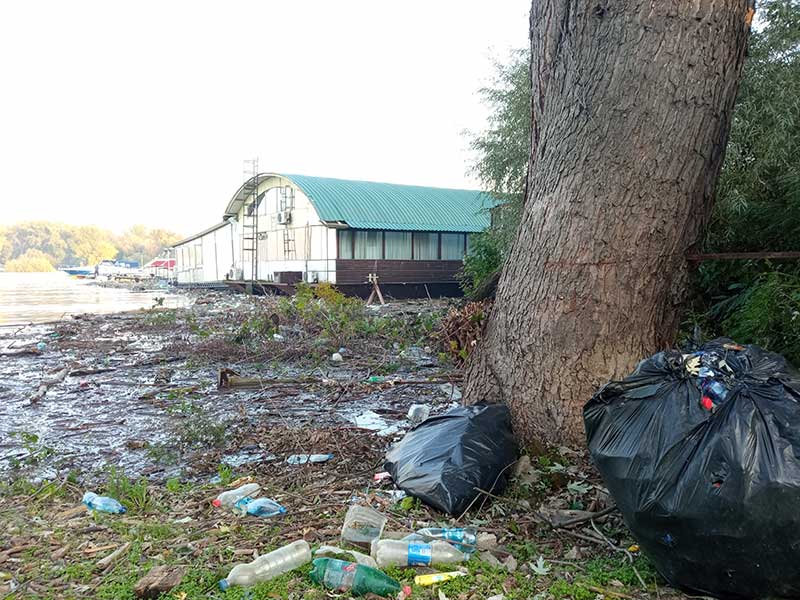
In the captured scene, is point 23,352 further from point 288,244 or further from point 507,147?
point 288,244

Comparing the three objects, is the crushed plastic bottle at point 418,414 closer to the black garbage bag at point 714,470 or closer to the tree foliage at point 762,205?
the black garbage bag at point 714,470

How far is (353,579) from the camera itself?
75.4 inches

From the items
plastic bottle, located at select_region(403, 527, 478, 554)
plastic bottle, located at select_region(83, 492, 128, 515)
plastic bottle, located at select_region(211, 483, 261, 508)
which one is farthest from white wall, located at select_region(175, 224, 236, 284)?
plastic bottle, located at select_region(403, 527, 478, 554)

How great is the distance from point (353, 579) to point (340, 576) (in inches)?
1.9

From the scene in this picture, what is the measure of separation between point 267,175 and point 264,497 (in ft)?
77.8

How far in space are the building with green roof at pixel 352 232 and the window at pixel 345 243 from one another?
0.04 metres

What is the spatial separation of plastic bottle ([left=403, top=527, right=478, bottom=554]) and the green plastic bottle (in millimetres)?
300

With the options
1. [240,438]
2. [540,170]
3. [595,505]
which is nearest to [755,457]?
[595,505]

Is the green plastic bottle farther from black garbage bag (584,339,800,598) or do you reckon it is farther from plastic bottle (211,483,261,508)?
plastic bottle (211,483,261,508)

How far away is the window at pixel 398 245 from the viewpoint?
22.5 meters

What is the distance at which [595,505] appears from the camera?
8.16ft

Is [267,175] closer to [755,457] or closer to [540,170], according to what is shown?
[540,170]

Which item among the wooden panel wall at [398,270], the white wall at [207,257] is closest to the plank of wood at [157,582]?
the wooden panel wall at [398,270]

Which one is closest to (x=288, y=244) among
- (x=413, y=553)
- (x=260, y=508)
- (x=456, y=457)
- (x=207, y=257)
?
(x=207, y=257)
